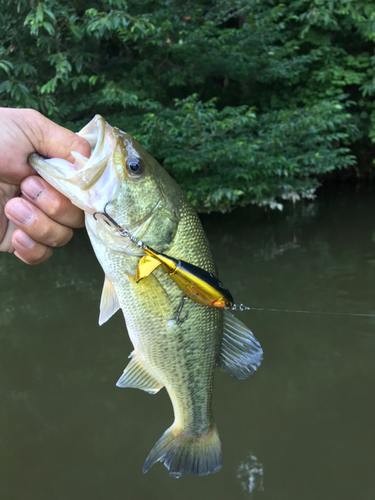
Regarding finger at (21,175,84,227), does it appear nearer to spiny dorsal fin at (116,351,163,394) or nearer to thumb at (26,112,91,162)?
thumb at (26,112,91,162)

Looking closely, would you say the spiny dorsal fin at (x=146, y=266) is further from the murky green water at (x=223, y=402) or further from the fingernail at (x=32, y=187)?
the murky green water at (x=223, y=402)

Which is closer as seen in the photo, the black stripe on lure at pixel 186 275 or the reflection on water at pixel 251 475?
the black stripe on lure at pixel 186 275

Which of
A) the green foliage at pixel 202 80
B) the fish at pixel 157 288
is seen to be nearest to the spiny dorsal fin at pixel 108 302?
the fish at pixel 157 288

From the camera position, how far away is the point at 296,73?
23.6ft

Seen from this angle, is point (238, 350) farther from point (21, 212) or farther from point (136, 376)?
point (21, 212)

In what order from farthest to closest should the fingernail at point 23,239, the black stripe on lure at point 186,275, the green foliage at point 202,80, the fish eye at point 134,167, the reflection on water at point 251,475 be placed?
the green foliage at point 202,80 → the reflection on water at point 251,475 → the fingernail at point 23,239 → the fish eye at point 134,167 → the black stripe on lure at point 186,275

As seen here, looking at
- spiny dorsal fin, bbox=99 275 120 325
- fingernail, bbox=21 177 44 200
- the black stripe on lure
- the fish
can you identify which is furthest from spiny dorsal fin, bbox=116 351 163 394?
fingernail, bbox=21 177 44 200

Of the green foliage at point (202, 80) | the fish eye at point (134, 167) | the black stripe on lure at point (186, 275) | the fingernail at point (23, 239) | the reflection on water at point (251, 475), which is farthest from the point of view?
the green foliage at point (202, 80)

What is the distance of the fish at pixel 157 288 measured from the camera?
125cm

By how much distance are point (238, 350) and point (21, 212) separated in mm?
943

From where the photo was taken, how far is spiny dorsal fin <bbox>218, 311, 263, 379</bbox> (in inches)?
55.6

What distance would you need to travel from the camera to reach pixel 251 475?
7.75 ft

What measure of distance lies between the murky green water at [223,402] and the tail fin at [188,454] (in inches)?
43.1

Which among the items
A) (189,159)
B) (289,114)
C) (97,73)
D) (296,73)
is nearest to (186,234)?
(189,159)
